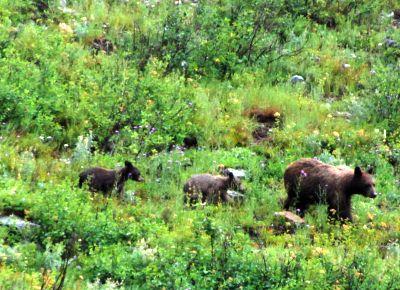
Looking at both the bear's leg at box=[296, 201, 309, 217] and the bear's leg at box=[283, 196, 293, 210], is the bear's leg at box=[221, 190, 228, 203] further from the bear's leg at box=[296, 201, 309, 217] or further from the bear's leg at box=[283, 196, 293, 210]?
the bear's leg at box=[296, 201, 309, 217]

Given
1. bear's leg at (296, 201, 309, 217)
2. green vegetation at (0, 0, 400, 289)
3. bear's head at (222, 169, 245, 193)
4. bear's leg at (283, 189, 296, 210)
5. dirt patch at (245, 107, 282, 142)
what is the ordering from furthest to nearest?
1. dirt patch at (245, 107, 282, 142)
2. bear's head at (222, 169, 245, 193)
3. bear's leg at (283, 189, 296, 210)
4. bear's leg at (296, 201, 309, 217)
5. green vegetation at (0, 0, 400, 289)

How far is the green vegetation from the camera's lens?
855 cm

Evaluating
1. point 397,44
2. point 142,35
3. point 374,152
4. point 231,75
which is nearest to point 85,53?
point 142,35

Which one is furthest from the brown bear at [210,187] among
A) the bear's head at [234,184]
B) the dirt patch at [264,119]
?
the dirt patch at [264,119]

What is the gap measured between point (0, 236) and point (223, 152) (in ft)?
18.4

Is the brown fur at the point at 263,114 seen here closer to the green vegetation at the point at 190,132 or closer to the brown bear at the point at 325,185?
the green vegetation at the point at 190,132

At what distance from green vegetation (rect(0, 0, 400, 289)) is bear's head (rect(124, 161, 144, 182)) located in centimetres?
21

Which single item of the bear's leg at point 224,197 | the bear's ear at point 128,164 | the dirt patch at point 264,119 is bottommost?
the dirt patch at point 264,119

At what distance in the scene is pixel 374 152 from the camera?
45.1 feet

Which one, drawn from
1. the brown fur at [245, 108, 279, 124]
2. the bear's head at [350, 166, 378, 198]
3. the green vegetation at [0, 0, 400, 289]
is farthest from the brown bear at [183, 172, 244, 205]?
the brown fur at [245, 108, 279, 124]

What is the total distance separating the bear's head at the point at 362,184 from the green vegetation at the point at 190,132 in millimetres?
340

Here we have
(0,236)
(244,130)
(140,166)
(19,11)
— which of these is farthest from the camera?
(19,11)

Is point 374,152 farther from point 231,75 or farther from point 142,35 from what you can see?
point 142,35

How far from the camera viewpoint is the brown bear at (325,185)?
11.6 metres
